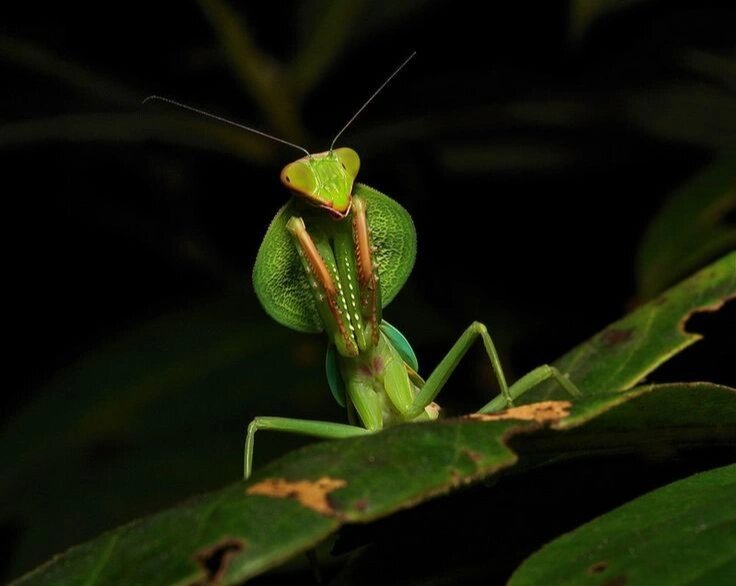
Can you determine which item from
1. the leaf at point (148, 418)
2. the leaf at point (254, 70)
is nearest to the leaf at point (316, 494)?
the leaf at point (148, 418)

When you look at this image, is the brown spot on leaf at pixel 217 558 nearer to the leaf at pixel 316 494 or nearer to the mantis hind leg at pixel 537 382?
the leaf at pixel 316 494

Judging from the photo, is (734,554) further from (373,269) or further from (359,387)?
(359,387)

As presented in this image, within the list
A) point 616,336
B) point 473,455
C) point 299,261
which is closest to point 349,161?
point 299,261

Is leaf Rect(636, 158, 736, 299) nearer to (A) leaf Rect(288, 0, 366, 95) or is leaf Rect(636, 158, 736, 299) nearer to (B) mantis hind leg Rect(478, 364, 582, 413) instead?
(B) mantis hind leg Rect(478, 364, 582, 413)

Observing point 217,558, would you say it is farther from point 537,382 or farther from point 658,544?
point 537,382

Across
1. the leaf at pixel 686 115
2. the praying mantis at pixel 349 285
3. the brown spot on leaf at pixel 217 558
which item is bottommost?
the brown spot on leaf at pixel 217 558

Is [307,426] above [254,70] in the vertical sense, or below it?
below

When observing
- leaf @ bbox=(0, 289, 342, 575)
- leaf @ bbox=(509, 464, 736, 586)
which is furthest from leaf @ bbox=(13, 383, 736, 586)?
leaf @ bbox=(0, 289, 342, 575)
